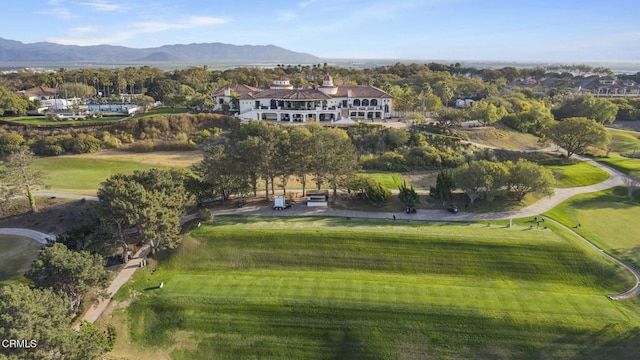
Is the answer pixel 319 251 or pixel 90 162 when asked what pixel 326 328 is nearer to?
pixel 319 251

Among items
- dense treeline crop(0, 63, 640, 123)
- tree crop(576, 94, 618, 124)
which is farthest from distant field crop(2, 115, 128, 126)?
tree crop(576, 94, 618, 124)

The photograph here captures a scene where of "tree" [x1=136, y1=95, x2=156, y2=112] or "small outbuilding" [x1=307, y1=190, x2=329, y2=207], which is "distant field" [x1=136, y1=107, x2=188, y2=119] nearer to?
"tree" [x1=136, y1=95, x2=156, y2=112]

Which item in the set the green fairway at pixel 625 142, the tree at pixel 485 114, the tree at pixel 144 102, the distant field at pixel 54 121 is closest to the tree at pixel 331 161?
the tree at pixel 485 114

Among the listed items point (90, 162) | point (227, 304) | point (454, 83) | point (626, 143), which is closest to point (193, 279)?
point (227, 304)

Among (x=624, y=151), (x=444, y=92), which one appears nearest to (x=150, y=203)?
(x=624, y=151)

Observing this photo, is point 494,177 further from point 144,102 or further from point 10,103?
point 10,103
